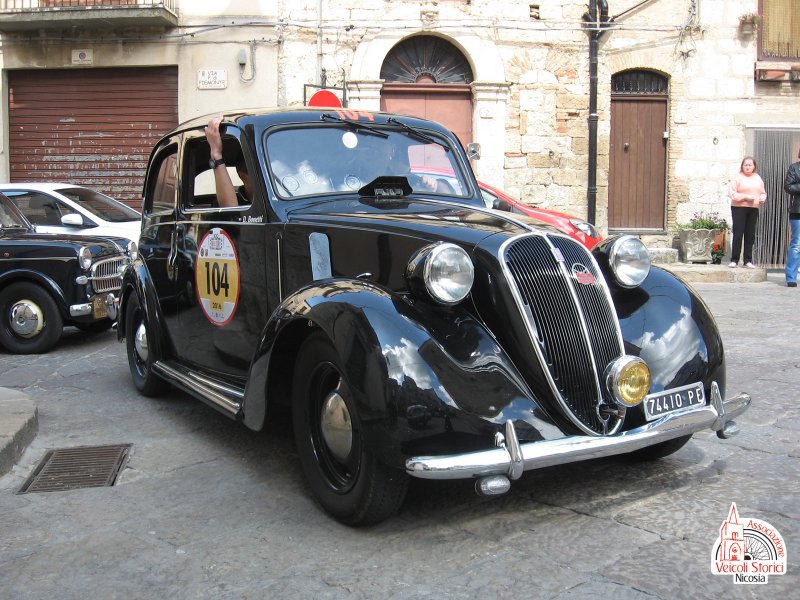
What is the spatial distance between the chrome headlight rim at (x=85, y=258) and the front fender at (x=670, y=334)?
538cm

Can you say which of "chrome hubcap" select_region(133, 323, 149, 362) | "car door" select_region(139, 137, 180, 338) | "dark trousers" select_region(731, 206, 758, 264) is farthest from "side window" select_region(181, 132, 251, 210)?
"dark trousers" select_region(731, 206, 758, 264)

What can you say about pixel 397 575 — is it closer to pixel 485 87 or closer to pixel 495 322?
pixel 495 322

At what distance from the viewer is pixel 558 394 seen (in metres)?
3.13

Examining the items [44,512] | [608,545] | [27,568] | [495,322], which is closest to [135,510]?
[44,512]

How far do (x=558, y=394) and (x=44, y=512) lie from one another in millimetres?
2180

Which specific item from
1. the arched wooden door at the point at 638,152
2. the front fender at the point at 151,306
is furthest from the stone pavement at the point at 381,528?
the arched wooden door at the point at 638,152

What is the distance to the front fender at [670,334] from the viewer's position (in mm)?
3432

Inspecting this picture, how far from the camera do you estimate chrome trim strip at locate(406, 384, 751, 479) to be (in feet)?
9.24

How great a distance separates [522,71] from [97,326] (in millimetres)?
9870

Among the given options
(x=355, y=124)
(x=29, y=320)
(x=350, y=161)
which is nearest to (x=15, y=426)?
(x=350, y=161)

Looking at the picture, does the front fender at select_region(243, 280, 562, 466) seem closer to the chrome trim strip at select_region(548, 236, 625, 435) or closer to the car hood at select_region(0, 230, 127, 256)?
the chrome trim strip at select_region(548, 236, 625, 435)

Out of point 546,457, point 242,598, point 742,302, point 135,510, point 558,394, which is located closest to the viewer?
point 242,598

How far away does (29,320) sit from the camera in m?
7.61

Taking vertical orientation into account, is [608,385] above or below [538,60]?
below
